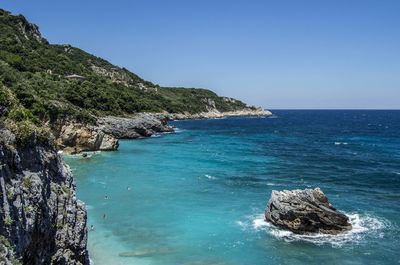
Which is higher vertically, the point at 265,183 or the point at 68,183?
the point at 68,183

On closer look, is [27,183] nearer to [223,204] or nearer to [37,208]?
[37,208]

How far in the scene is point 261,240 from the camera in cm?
3164

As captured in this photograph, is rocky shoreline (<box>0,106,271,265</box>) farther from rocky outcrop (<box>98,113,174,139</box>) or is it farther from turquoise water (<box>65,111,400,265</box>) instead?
rocky outcrop (<box>98,113,174,139</box>)

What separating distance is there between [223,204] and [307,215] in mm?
10590

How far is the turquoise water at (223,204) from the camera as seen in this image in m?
29.1

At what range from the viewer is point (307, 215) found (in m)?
33.5

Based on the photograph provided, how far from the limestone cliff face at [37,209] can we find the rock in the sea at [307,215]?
61.2 ft

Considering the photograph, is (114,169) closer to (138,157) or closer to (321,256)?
(138,157)

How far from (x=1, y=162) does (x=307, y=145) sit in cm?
8958

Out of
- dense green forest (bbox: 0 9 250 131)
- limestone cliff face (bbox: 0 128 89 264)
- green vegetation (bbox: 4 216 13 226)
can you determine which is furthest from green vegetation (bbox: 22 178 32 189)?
dense green forest (bbox: 0 9 250 131)

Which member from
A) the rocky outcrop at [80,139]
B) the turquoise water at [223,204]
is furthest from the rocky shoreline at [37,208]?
the rocky outcrop at [80,139]

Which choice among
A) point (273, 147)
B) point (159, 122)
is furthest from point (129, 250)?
point (159, 122)

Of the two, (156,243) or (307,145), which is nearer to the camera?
(156,243)

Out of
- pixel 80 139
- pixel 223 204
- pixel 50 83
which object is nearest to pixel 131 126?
pixel 50 83
